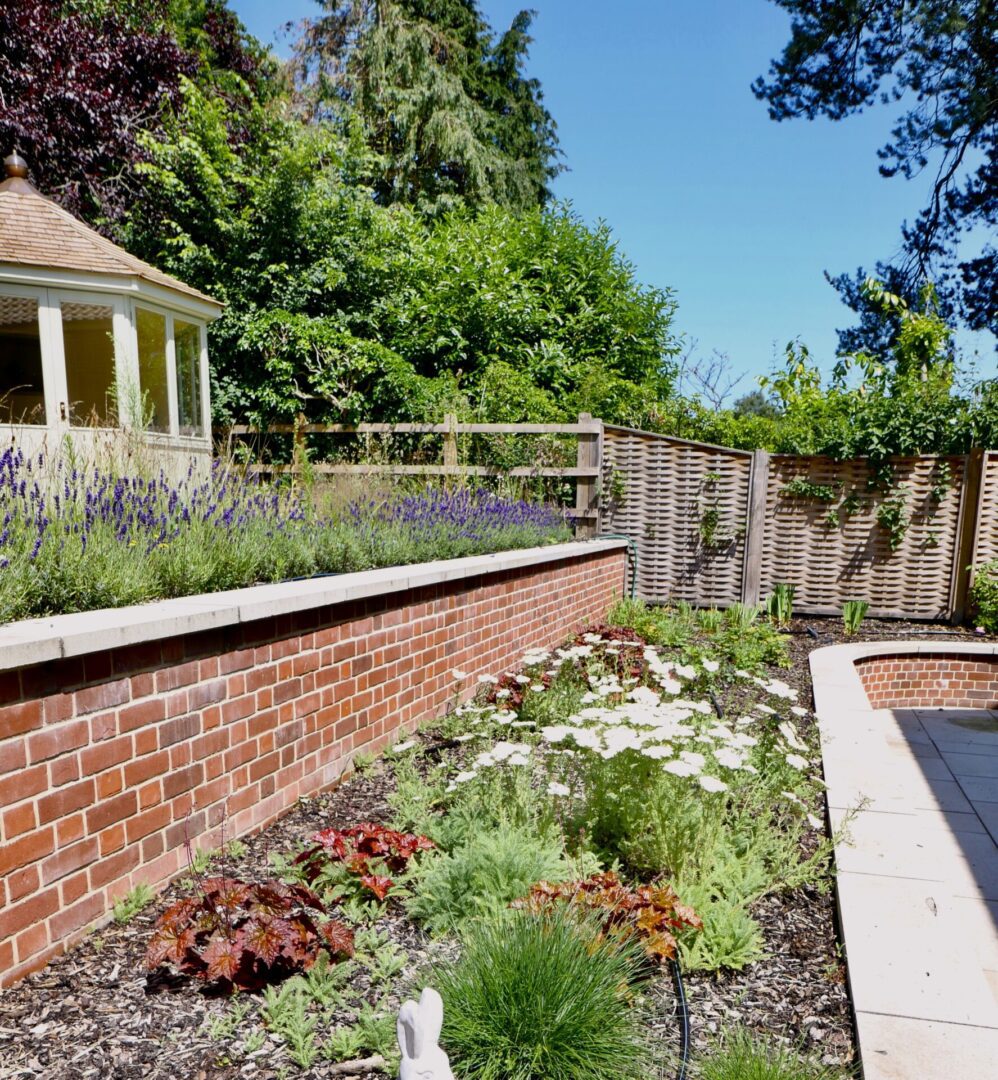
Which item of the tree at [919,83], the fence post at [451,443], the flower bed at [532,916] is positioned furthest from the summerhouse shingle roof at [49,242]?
the tree at [919,83]

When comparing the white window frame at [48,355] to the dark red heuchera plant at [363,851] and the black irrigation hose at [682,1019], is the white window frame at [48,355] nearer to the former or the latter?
the dark red heuchera plant at [363,851]

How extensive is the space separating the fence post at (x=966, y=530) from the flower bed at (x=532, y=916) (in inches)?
208

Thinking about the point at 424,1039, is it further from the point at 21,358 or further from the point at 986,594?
the point at 21,358

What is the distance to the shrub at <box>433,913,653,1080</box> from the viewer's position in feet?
5.10

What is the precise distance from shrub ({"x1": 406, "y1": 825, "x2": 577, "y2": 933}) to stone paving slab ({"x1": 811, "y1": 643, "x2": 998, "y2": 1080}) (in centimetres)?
90

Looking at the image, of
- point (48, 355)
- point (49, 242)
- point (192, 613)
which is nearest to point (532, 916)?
point (192, 613)

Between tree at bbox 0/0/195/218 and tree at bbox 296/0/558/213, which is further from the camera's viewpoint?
tree at bbox 296/0/558/213

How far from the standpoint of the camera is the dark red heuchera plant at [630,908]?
196 cm

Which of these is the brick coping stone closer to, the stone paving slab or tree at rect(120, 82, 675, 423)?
the stone paving slab

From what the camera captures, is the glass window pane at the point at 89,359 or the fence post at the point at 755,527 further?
A: the glass window pane at the point at 89,359

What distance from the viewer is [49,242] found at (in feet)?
26.4

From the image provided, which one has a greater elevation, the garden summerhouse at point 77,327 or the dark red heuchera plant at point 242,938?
the garden summerhouse at point 77,327

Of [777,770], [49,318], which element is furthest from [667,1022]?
[49,318]

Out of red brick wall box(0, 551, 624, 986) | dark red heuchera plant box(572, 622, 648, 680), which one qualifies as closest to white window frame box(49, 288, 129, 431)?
dark red heuchera plant box(572, 622, 648, 680)
